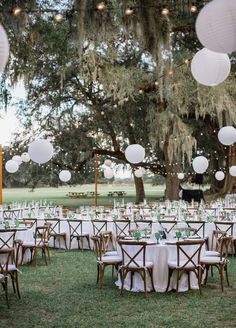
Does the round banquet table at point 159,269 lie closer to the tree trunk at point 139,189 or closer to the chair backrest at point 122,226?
the chair backrest at point 122,226

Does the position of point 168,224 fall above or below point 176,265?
above

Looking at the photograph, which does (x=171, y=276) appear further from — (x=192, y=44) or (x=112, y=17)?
(x=192, y=44)

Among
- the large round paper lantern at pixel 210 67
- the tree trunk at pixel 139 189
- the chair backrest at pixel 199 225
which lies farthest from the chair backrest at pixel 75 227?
the tree trunk at pixel 139 189

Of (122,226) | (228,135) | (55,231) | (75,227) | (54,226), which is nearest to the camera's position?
(122,226)

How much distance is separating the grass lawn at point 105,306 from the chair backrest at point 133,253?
392mm

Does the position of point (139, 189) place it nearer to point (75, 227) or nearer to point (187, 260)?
point (75, 227)

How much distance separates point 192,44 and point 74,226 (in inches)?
328

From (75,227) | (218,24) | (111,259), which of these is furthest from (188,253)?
(75,227)

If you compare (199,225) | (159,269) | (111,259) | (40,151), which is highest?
(40,151)

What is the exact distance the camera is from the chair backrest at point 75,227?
A: 1091cm

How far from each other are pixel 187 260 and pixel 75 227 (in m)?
4.59

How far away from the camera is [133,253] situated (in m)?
6.68

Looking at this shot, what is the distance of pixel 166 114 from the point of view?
17234mm

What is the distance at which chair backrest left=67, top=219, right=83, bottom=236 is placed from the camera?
10914 mm
